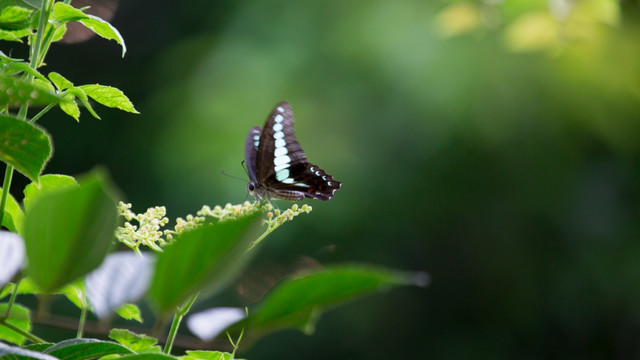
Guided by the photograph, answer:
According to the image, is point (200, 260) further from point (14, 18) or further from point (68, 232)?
point (14, 18)

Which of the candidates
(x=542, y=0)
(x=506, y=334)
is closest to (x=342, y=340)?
(x=506, y=334)

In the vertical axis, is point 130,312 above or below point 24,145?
below

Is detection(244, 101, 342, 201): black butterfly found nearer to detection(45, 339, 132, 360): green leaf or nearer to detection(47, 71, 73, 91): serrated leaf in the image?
detection(47, 71, 73, 91): serrated leaf

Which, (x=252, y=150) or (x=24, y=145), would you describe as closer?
(x=24, y=145)

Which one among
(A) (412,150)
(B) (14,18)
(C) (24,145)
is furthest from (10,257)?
(A) (412,150)

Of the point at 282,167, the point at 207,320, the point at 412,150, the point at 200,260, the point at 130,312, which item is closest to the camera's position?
the point at 200,260

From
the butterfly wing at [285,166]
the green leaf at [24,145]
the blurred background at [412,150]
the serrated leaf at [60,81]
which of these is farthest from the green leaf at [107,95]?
the blurred background at [412,150]

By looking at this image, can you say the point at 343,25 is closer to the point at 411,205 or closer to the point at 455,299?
the point at 411,205
